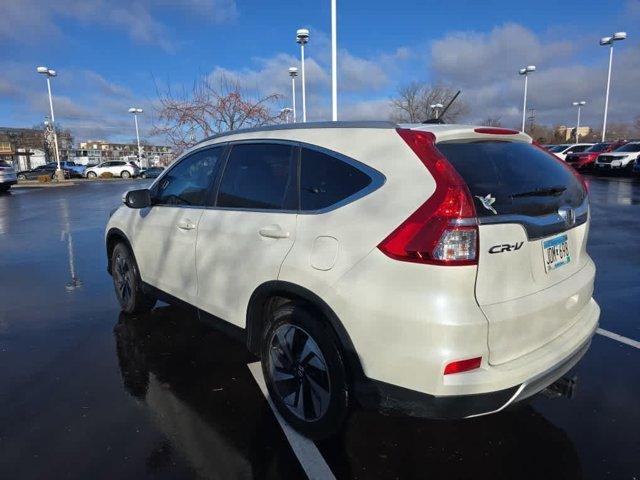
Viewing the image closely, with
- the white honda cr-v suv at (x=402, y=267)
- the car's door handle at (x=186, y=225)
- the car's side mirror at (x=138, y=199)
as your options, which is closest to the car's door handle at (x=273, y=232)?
the white honda cr-v suv at (x=402, y=267)

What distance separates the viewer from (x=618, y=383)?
3.42 meters

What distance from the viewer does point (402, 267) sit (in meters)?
2.22

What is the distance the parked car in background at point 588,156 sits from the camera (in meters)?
29.9

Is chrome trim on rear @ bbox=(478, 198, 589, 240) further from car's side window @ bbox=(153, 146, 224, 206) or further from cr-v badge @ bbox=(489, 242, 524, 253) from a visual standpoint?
car's side window @ bbox=(153, 146, 224, 206)

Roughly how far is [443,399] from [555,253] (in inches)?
42.1

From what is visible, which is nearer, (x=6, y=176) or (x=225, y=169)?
(x=225, y=169)

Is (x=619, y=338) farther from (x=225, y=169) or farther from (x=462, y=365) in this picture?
(x=225, y=169)

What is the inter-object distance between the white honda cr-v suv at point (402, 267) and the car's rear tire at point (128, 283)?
5.34 ft

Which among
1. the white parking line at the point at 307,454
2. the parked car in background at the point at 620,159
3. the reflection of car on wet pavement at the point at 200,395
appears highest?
the parked car in background at the point at 620,159

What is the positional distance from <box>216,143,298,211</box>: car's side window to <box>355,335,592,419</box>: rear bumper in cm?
113

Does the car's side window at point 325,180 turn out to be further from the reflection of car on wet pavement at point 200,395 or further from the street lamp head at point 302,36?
the street lamp head at point 302,36

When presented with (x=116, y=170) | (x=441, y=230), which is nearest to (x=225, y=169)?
(x=441, y=230)

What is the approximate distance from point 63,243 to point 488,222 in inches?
360

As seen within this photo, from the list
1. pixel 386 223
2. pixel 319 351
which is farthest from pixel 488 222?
pixel 319 351
